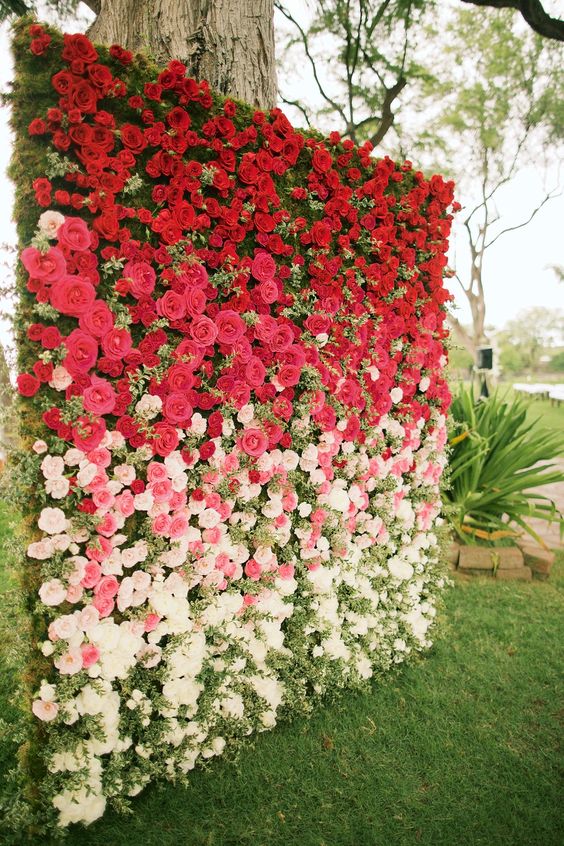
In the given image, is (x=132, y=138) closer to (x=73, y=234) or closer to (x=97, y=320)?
(x=73, y=234)

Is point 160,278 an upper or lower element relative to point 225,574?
upper

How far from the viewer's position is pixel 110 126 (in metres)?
2.14

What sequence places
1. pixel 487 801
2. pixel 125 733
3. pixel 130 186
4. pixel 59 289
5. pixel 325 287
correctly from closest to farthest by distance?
pixel 59 289 → pixel 130 186 → pixel 125 733 → pixel 487 801 → pixel 325 287

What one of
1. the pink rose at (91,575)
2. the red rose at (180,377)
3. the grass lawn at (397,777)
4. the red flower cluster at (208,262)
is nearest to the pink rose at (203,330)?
the red flower cluster at (208,262)

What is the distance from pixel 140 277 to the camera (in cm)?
221

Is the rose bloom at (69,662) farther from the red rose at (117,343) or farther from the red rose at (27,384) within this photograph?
the red rose at (117,343)

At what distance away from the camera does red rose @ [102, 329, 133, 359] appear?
2143 mm

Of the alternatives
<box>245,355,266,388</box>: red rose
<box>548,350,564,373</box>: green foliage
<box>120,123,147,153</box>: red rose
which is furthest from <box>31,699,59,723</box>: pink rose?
<box>548,350,564,373</box>: green foliage

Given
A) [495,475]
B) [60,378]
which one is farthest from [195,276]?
[495,475]

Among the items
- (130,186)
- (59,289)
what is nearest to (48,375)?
(59,289)

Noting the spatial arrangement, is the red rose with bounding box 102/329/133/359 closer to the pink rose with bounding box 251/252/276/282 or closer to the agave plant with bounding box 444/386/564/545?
the pink rose with bounding box 251/252/276/282

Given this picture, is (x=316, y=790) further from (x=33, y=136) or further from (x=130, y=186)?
(x=33, y=136)

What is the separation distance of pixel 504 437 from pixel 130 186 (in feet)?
14.3

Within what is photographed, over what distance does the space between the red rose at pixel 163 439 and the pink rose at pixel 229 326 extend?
472 millimetres
